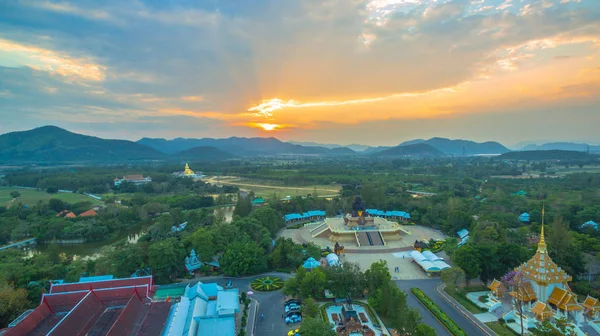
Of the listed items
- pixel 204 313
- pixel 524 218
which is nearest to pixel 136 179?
pixel 204 313

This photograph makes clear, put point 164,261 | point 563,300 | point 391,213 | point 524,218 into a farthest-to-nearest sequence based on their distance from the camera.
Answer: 1. point 391,213
2. point 524,218
3. point 164,261
4. point 563,300

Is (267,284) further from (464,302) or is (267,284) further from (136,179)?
(136,179)

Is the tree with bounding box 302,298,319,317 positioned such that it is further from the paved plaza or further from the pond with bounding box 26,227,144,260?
the pond with bounding box 26,227,144,260

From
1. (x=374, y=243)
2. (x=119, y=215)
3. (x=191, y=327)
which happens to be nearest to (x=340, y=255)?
(x=374, y=243)

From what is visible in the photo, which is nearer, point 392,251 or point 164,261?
point 164,261

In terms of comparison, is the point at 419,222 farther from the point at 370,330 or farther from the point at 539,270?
the point at 370,330

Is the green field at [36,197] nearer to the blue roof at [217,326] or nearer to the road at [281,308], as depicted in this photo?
the road at [281,308]

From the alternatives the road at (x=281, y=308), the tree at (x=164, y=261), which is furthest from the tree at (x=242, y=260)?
the tree at (x=164, y=261)
